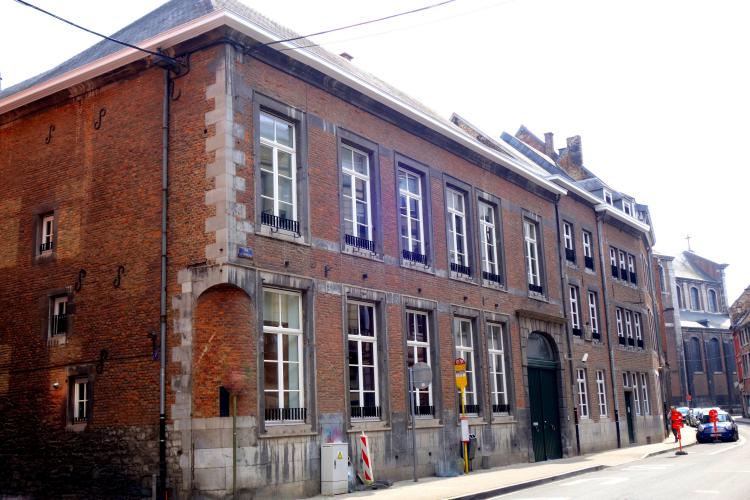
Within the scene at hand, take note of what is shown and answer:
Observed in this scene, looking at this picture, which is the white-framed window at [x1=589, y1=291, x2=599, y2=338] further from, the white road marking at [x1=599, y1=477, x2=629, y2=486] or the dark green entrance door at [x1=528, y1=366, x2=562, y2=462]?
the white road marking at [x1=599, y1=477, x2=629, y2=486]

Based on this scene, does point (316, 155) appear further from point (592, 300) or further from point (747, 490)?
point (592, 300)

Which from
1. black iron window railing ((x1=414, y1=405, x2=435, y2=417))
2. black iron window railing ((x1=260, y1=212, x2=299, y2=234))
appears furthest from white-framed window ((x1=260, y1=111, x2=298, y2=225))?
black iron window railing ((x1=414, y1=405, x2=435, y2=417))

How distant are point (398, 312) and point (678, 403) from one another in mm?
68832

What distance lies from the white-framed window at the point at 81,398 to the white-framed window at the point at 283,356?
149 inches

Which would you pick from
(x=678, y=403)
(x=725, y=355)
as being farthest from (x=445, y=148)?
(x=725, y=355)

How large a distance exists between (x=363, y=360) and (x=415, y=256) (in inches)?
140

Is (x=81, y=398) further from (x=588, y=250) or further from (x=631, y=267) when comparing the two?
(x=631, y=267)

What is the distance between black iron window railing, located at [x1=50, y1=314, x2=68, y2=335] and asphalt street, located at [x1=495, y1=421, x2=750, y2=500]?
9.46 m

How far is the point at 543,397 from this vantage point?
25969 mm

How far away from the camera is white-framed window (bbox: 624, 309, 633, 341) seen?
118ft

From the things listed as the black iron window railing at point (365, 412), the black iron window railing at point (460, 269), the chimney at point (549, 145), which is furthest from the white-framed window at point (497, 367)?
the chimney at point (549, 145)

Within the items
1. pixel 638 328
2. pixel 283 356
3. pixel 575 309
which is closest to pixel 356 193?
pixel 283 356

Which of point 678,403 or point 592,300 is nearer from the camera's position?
point 592,300

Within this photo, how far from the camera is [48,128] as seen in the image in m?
18.2
